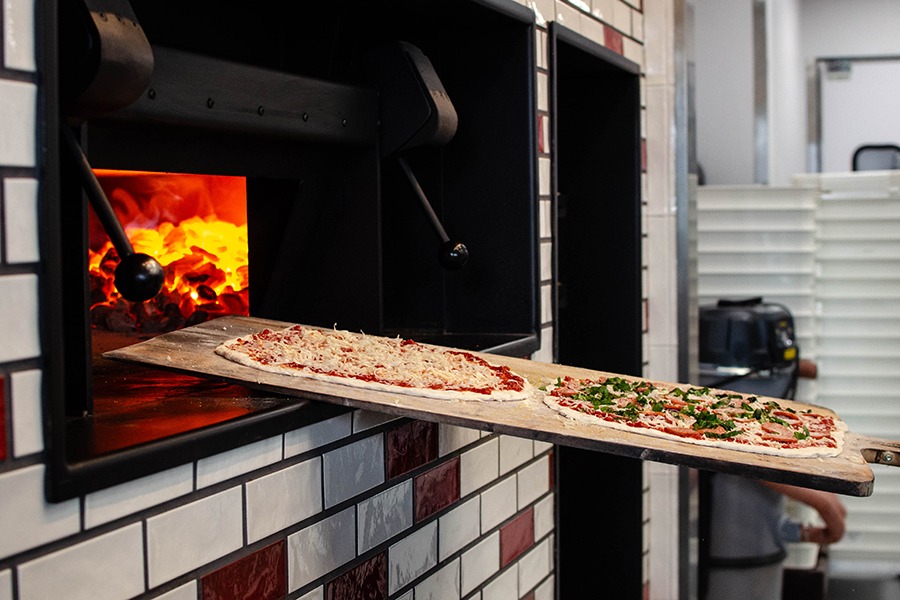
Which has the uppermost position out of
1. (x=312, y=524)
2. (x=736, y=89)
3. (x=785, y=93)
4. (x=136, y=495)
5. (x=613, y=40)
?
(x=785, y=93)

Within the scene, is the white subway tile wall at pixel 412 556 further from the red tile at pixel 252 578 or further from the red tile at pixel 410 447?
the red tile at pixel 252 578

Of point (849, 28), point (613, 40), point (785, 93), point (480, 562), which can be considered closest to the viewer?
point (480, 562)

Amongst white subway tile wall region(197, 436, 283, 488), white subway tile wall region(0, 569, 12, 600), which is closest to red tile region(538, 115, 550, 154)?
white subway tile wall region(197, 436, 283, 488)

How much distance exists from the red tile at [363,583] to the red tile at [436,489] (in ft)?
0.50

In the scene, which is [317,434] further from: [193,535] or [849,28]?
[849,28]

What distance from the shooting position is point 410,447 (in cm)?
184

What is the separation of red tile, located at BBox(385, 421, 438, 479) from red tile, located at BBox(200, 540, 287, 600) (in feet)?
1.11

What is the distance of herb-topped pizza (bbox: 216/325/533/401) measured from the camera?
4.99ft

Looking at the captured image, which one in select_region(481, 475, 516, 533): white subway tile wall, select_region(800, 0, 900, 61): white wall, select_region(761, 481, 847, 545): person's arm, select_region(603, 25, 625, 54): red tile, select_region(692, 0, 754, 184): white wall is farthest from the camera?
select_region(800, 0, 900, 61): white wall

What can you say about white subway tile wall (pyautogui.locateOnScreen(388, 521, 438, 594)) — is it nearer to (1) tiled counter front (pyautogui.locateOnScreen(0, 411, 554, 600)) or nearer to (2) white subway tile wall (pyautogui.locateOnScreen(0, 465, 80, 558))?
(1) tiled counter front (pyautogui.locateOnScreen(0, 411, 554, 600))

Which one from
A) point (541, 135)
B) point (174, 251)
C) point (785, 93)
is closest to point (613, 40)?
point (541, 135)

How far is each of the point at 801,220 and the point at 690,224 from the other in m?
0.91

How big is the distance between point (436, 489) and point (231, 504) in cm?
62

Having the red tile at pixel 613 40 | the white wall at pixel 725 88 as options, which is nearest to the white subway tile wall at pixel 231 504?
the red tile at pixel 613 40
